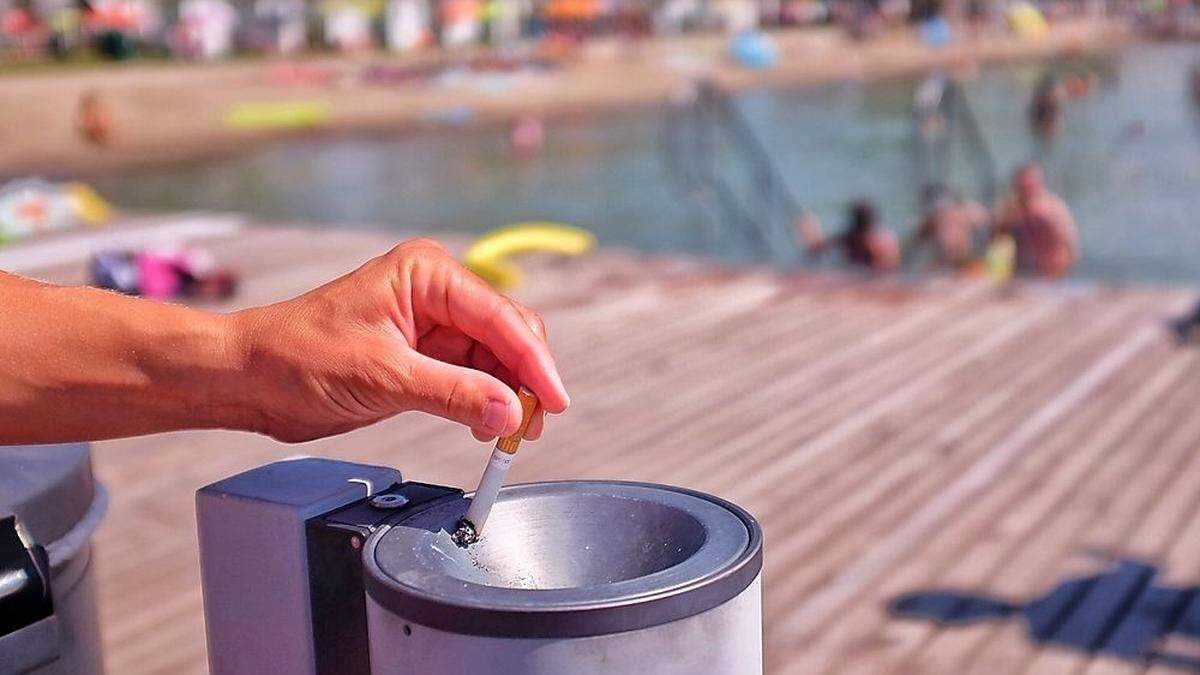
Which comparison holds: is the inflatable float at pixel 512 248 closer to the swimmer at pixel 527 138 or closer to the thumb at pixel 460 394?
the thumb at pixel 460 394

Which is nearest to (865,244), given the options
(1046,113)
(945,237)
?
(945,237)

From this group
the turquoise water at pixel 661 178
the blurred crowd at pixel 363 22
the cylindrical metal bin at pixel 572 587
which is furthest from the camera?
the blurred crowd at pixel 363 22

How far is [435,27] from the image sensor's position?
44.6m

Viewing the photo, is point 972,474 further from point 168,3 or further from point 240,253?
point 168,3

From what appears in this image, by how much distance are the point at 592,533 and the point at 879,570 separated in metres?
2.63

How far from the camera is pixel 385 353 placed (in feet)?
4.88

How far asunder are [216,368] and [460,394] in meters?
0.25

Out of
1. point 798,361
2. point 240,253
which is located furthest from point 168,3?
point 798,361

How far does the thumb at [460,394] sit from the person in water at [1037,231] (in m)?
9.54

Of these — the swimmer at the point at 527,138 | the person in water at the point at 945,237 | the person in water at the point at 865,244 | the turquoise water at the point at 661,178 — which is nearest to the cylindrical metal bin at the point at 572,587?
the person in water at the point at 865,244

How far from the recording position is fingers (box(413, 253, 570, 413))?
5.15 ft

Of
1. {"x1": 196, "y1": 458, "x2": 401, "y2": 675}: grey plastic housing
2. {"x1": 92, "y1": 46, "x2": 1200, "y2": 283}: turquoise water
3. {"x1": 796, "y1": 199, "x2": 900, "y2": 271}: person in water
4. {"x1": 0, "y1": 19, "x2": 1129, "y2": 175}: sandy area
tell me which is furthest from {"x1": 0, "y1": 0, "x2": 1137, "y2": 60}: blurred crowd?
{"x1": 196, "y1": 458, "x2": 401, "y2": 675}: grey plastic housing

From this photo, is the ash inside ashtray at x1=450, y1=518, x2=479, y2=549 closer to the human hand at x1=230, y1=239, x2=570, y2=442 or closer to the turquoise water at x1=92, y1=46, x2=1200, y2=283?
the human hand at x1=230, y1=239, x2=570, y2=442

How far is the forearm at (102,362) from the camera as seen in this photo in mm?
1464
